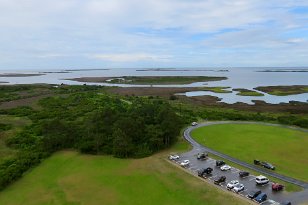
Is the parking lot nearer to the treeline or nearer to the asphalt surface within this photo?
the asphalt surface

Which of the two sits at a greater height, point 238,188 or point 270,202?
point 238,188

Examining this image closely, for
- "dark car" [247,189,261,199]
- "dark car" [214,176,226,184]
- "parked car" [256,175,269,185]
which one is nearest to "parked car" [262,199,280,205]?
"dark car" [247,189,261,199]

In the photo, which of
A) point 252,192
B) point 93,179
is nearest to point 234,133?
point 252,192

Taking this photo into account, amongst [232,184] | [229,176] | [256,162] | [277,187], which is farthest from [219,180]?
[256,162]

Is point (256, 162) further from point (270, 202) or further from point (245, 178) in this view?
point (270, 202)

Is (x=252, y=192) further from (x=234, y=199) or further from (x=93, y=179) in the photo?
(x=93, y=179)

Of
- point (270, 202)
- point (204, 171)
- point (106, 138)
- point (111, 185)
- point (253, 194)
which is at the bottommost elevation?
point (111, 185)
